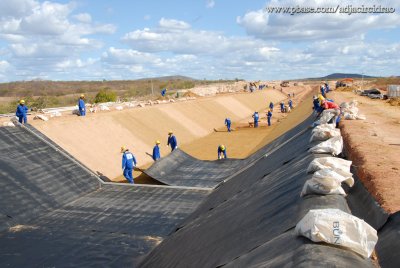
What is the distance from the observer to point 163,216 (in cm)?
1086

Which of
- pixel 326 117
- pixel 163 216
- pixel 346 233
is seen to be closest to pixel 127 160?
pixel 163 216

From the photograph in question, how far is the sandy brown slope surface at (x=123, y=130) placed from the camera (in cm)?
1896

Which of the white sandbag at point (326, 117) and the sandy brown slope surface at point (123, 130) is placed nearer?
the white sandbag at point (326, 117)

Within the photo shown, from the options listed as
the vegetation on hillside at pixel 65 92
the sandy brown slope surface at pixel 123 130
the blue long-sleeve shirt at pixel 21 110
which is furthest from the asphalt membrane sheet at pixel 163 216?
the vegetation on hillside at pixel 65 92

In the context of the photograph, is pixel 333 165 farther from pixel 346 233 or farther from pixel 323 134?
pixel 323 134

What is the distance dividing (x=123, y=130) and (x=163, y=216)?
46.4ft

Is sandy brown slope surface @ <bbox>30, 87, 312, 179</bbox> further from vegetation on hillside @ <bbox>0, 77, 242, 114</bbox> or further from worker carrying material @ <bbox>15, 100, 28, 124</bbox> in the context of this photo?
vegetation on hillside @ <bbox>0, 77, 242, 114</bbox>

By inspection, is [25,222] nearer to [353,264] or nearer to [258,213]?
[258,213]

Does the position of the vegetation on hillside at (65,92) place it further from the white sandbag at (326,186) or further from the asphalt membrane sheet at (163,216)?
the white sandbag at (326,186)

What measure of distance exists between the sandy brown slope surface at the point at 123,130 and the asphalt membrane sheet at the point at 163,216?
4047 mm

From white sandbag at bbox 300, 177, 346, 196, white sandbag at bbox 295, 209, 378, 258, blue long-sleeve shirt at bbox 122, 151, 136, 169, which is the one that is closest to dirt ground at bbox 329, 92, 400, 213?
white sandbag at bbox 300, 177, 346, 196

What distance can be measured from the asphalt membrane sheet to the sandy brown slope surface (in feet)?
13.3

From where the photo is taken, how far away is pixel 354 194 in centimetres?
745

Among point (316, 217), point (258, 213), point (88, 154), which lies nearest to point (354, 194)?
point (258, 213)
